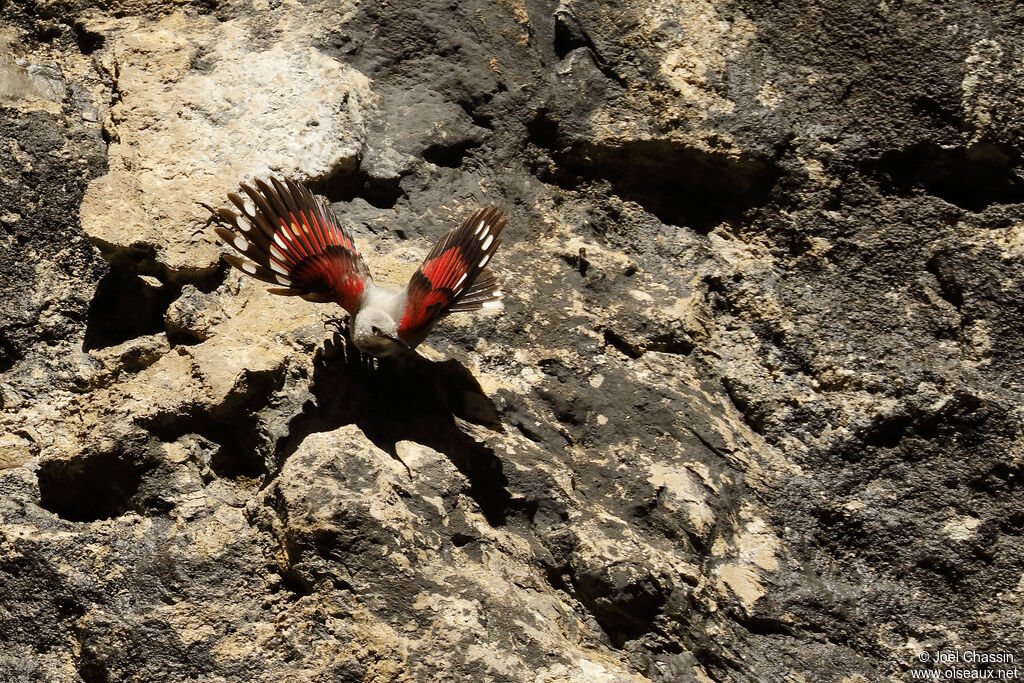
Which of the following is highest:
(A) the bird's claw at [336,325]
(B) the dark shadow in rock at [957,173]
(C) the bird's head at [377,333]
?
(B) the dark shadow in rock at [957,173]

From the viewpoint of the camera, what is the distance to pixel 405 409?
5.61 ft

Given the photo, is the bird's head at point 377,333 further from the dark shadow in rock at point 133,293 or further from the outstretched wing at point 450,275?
the dark shadow in rock at point 133,293

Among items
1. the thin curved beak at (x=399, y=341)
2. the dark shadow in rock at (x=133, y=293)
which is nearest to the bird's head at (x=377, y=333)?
the thin curved beak at (x=399, y=341)

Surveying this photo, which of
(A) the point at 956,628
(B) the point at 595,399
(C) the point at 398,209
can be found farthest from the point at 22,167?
(A) the point at 956,628

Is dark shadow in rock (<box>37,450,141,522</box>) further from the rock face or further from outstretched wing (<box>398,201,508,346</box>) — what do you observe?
outstretched wing (<box>398,201,508,346</box>)

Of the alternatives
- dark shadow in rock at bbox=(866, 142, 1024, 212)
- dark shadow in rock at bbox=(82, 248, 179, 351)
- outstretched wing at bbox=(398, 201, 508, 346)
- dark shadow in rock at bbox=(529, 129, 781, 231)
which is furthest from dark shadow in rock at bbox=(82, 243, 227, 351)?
dark shadow in rock at bbox=(866, 142, 1024, 212)

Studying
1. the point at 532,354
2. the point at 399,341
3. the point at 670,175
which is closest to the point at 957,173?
the point at 670,175

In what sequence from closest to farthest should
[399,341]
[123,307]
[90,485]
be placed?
[399,341]
[90,485]
[123,307]

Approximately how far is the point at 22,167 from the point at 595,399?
120 centimetres

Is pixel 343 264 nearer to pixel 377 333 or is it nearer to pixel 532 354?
pixel 377 333

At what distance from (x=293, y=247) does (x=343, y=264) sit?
0.09 meters

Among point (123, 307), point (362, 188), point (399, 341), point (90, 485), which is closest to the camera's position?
point (399, 341)

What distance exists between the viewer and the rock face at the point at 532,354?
5.13ft

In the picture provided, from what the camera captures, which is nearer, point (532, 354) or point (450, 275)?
point (450, 275)
